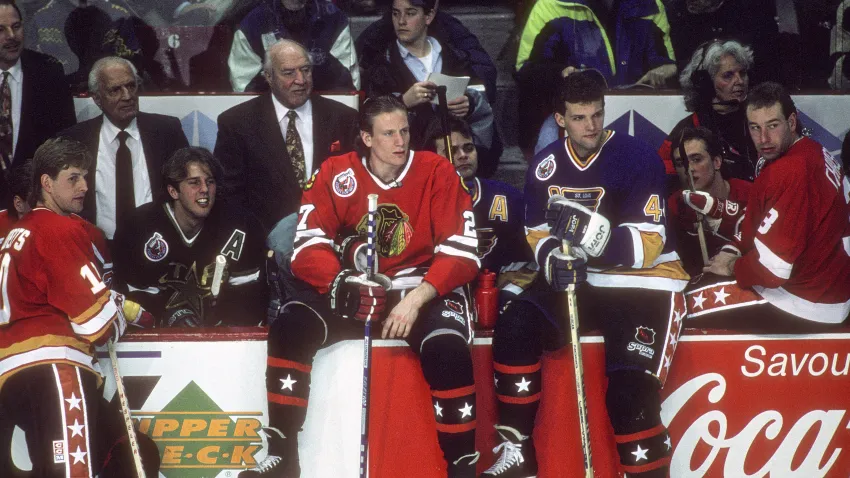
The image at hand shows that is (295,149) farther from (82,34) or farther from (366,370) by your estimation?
(82,34)

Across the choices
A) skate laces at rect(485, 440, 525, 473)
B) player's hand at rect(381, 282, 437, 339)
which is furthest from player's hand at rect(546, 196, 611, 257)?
skate laces at rect(485, 440, 525, 473)

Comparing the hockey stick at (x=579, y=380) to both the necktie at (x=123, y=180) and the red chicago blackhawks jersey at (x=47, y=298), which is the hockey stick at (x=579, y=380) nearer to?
the red chicago blackhawks jersey at (x=47, y=298)

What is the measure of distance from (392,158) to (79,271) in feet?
4.05

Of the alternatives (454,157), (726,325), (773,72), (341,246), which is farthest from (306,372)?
(773,72)

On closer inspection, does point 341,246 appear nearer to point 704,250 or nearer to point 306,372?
point 306,372

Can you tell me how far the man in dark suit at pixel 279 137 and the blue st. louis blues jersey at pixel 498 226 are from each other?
2.46 feet

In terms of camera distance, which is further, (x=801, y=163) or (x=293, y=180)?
(x=293, y=180)

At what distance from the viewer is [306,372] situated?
375 centimetres

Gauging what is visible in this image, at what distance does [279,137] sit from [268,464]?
183 centimetres

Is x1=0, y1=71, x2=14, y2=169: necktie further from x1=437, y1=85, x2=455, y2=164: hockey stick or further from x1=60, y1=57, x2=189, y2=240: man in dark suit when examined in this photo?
x1=437, y1=85, x2=455, y2=164: hockey stick

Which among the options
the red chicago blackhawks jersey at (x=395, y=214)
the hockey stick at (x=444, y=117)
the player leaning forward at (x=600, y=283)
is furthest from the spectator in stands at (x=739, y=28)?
the red chicago blackhawks jersey at (x=395, y=214)

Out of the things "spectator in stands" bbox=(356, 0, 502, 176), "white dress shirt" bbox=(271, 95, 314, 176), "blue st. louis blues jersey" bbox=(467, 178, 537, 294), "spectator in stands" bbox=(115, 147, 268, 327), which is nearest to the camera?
"spectator in stands" bbox=(115, 147, 268, 327)

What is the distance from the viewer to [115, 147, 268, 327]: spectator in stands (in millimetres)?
4363

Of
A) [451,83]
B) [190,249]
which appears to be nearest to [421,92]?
[451,83]
